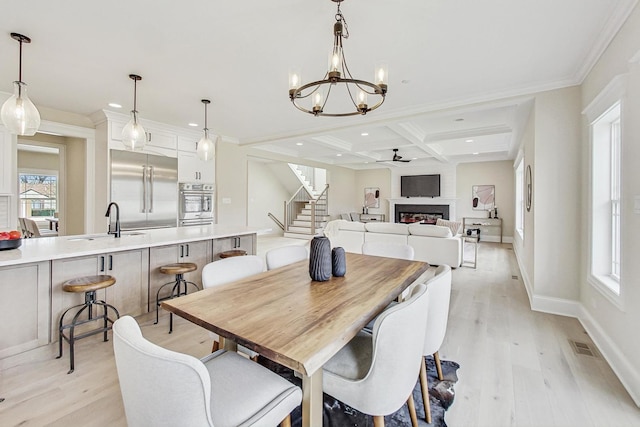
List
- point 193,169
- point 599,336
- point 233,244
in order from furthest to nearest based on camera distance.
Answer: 1. point 193,169
2. point 233,244
3. point 599,336

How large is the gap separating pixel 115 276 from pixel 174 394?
7.79 feet

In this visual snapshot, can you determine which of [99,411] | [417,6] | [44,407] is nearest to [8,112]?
[44,407]

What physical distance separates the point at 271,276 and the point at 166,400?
3.72ft

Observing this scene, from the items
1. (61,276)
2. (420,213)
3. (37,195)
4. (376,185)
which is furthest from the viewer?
(376,185)

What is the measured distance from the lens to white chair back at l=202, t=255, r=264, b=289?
1798 mm

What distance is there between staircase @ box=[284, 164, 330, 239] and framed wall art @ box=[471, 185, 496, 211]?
15.6 feet

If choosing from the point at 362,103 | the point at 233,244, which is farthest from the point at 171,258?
the point at 362,103

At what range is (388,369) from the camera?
116 centimetres

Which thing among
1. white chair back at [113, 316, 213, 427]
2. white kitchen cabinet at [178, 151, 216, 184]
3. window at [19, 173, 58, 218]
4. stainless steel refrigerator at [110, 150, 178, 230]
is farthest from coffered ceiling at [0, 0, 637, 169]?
window at [19, 173, 58, 218]

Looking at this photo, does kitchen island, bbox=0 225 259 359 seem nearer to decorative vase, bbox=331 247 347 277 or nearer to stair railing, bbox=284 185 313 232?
decorative vase, bbox=331 247 347 277

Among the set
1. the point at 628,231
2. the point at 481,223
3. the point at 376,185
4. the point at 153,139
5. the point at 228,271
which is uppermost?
the point at 153,139

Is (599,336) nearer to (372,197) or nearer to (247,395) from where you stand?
(247,395)

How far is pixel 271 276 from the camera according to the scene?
6.39ft

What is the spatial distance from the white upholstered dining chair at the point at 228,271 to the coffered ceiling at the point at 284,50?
182 centimetres
